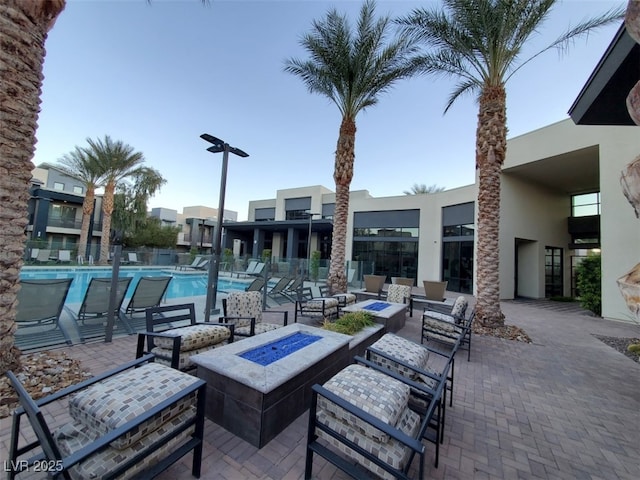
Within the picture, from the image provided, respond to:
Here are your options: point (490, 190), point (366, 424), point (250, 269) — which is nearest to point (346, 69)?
point (490, 190)

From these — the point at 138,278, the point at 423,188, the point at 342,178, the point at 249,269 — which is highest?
the point at 423,188

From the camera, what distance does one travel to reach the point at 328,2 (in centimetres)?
851

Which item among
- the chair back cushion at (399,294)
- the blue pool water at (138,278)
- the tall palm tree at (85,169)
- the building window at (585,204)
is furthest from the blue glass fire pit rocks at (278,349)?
the tall palm tree at (85,169)

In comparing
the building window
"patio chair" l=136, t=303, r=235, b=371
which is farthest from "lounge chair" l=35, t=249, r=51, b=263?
the building window

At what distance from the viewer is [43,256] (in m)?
14.8

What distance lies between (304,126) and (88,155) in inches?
618

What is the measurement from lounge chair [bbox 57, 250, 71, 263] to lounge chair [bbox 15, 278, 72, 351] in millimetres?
14942

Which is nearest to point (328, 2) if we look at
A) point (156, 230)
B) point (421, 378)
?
point (421, 378)

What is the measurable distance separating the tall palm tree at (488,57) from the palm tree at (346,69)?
1028mm

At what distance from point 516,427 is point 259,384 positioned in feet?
9.41

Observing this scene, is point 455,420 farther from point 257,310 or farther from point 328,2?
point 328,2

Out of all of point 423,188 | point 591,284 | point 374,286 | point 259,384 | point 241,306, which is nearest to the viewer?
point 259,384

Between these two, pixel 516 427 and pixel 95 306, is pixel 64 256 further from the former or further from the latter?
pixel 516 427

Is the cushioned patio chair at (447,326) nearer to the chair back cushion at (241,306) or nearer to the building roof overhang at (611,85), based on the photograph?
the chair back cushion at (241,306)
